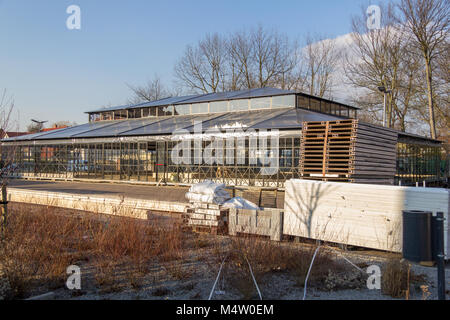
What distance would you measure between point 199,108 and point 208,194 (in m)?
18.7

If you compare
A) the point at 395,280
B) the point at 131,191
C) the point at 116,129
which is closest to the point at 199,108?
the point at 116,129

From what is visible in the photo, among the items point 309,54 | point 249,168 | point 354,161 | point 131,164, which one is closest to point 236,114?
point 249,168

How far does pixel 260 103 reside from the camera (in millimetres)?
24672

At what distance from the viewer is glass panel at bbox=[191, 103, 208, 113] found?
27.3m

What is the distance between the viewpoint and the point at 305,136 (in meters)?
13.0

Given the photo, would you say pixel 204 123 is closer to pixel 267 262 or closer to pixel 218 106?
pixel 218 106

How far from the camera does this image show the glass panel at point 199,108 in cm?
2731

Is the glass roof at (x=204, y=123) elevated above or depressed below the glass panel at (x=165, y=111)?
below

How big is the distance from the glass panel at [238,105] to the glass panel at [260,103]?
0.46 metres

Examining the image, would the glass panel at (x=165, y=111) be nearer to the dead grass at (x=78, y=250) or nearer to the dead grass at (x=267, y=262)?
the dead grass at (x=78, y=250)

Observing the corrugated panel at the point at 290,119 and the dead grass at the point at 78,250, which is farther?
the corrugated panel at the point at 290,119

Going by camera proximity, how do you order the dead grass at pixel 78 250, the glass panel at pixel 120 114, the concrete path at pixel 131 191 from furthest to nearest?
the glass panel at pixel 120 114 → the concrete path at pixel 131 191 → the dead grass at pixel 78 250

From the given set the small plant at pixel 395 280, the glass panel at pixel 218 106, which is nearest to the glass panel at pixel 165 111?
the glass panel at pixel 218 106
